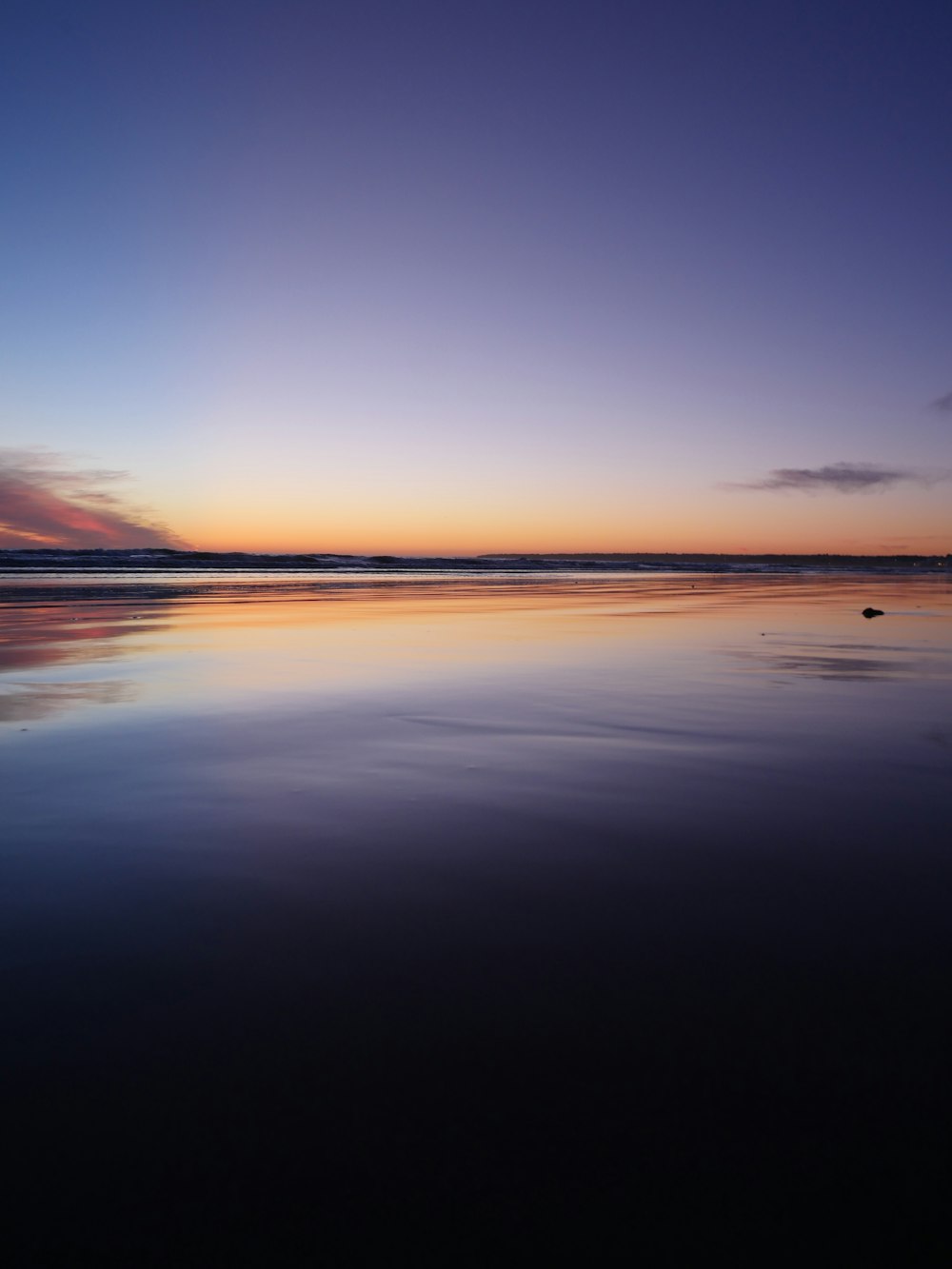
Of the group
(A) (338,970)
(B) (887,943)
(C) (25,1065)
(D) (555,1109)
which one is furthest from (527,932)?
(C) (25,1065)

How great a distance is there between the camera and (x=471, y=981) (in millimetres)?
2193

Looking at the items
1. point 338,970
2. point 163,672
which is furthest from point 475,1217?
point 163,672

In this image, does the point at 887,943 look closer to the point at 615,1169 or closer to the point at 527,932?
the point at 527,932

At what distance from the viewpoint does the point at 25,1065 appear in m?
1.85

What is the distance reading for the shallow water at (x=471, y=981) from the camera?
1.51 meters

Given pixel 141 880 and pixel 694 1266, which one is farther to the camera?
pixel 141 880

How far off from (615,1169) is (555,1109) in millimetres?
183

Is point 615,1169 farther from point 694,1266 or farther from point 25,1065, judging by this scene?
point 25,1065

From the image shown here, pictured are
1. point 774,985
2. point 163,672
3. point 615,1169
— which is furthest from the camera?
point 163,672

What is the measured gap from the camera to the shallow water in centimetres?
151

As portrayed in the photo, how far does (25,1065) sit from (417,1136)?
97cm

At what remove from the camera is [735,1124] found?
5.42 ft

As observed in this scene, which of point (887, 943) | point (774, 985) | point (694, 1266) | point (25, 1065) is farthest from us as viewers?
point (887, 943)

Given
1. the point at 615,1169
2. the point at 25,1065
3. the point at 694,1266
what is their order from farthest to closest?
the point at 25,1065 → the point at 615,1169 → the point at 694,1266
